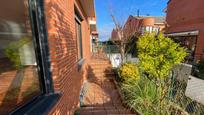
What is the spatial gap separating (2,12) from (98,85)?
485 centimetres

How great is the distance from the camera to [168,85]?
285 cm

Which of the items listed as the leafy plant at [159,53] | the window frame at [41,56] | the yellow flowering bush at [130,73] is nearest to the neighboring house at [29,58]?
the window frame at [41,56]

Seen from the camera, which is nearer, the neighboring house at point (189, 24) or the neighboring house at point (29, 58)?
the neighboring house at point (29, 58)

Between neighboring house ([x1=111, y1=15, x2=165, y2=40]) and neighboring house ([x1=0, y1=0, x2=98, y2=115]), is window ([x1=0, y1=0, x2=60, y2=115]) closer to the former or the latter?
neighboring house ([x1=0, y1=0, x2=98, y2=115])

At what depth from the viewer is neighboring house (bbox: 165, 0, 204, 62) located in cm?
928

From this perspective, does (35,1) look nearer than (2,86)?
No

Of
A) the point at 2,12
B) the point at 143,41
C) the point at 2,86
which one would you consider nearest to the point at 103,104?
the point at 143,41

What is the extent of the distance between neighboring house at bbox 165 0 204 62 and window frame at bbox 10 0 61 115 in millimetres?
10363

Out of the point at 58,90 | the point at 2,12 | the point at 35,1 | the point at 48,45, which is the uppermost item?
the point at 35,1

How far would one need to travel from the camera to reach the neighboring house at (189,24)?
365 inches

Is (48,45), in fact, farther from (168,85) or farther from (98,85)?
(98,85)

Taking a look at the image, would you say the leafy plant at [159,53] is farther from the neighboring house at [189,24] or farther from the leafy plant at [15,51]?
the neighboring house at [189,24]

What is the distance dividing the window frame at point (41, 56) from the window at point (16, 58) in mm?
43

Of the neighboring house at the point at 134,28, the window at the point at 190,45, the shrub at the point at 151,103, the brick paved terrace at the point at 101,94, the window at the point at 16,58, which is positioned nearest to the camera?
the window at the point at 16,58
